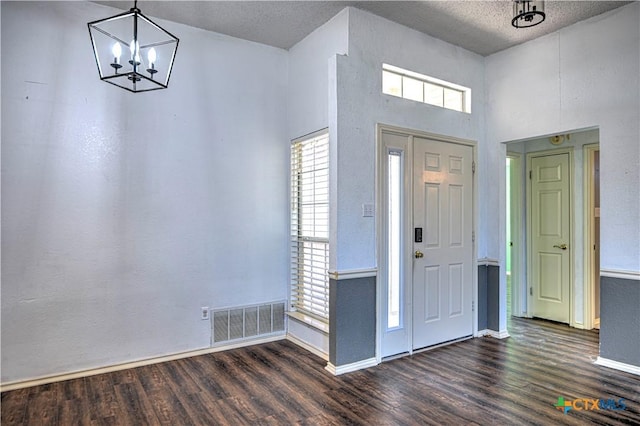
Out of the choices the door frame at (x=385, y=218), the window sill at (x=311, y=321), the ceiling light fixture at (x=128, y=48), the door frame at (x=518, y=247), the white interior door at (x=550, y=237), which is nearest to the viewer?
the ceiling light fixture at (x=128, y=48)

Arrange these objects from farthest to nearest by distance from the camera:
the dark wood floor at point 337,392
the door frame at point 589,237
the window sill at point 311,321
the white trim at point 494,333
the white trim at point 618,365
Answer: the door frame at point 589,237 < the white trim at point 494,333 < the window sill at point 311,321 < the white trim at point 618,365 < the dark wood floor at point 337,392

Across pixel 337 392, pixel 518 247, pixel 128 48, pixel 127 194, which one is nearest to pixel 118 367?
pixel 127 194

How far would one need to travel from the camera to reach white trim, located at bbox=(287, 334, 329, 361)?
144 inches

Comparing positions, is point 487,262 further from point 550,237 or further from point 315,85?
point 315,85

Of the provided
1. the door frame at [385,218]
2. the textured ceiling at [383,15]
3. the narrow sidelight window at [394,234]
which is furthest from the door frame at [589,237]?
the narrow sidelight window at [394,234]

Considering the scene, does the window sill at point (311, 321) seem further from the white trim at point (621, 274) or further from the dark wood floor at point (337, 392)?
the white trim at point (621, 274)

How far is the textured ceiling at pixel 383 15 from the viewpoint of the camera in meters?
3.41

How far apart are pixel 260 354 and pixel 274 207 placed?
1.49 metres

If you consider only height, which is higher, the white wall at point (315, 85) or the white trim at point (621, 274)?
the white wall at point (315, 85)

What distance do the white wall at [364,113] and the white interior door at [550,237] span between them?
2.01 m

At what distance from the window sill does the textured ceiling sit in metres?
2.84

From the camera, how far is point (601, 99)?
3.55 m

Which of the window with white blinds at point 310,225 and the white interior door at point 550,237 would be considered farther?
the white interior door at point 550,237

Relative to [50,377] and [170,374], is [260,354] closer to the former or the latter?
[170,374]
